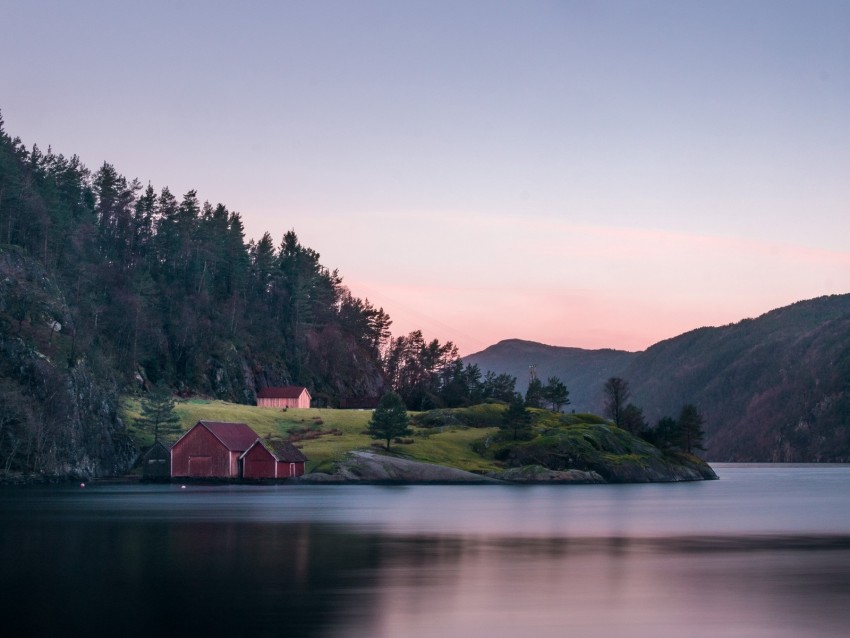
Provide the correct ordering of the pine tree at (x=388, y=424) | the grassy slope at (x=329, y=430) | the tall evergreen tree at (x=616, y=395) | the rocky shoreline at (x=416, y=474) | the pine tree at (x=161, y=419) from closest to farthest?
the rocky shoreline at (x=416, y=474), the pine tree at (x=161, y=419), the grassy slope at (x=329, y=430), the pine tree at (x=388, y=424), the tall evergreen tree at (x=616, y=395)

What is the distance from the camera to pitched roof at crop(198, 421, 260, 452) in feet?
420

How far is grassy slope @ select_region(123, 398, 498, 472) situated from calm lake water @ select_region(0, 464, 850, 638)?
54.0m

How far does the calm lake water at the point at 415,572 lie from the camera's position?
29797 millimetres

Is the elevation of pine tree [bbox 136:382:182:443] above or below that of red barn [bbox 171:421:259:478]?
above

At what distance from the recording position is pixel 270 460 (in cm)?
12850

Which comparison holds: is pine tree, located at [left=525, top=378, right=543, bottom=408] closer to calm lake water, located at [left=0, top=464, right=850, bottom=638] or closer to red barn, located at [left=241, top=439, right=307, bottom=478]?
red barn, located at [left=241, top=439, right=307, bottom=478]

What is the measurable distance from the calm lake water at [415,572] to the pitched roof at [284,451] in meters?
45.9

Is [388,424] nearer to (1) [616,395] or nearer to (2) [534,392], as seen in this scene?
(1) [616,395]

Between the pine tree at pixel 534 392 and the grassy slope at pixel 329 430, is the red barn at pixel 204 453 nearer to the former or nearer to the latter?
the grassy slope at pixel 329 430

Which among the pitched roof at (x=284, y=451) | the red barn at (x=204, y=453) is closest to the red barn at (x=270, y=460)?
the pitched roof at (x=284, y=451)

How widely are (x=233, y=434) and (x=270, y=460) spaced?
6267 millimetres

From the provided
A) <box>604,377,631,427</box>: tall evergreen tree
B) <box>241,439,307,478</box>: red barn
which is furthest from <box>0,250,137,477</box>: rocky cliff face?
<box>604,377,631,427</box>: tall evergreen tree

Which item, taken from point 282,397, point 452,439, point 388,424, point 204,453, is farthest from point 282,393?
point 204,453

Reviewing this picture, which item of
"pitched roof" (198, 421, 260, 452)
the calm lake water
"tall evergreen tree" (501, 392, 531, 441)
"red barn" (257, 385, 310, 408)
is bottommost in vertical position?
the calm lake water
